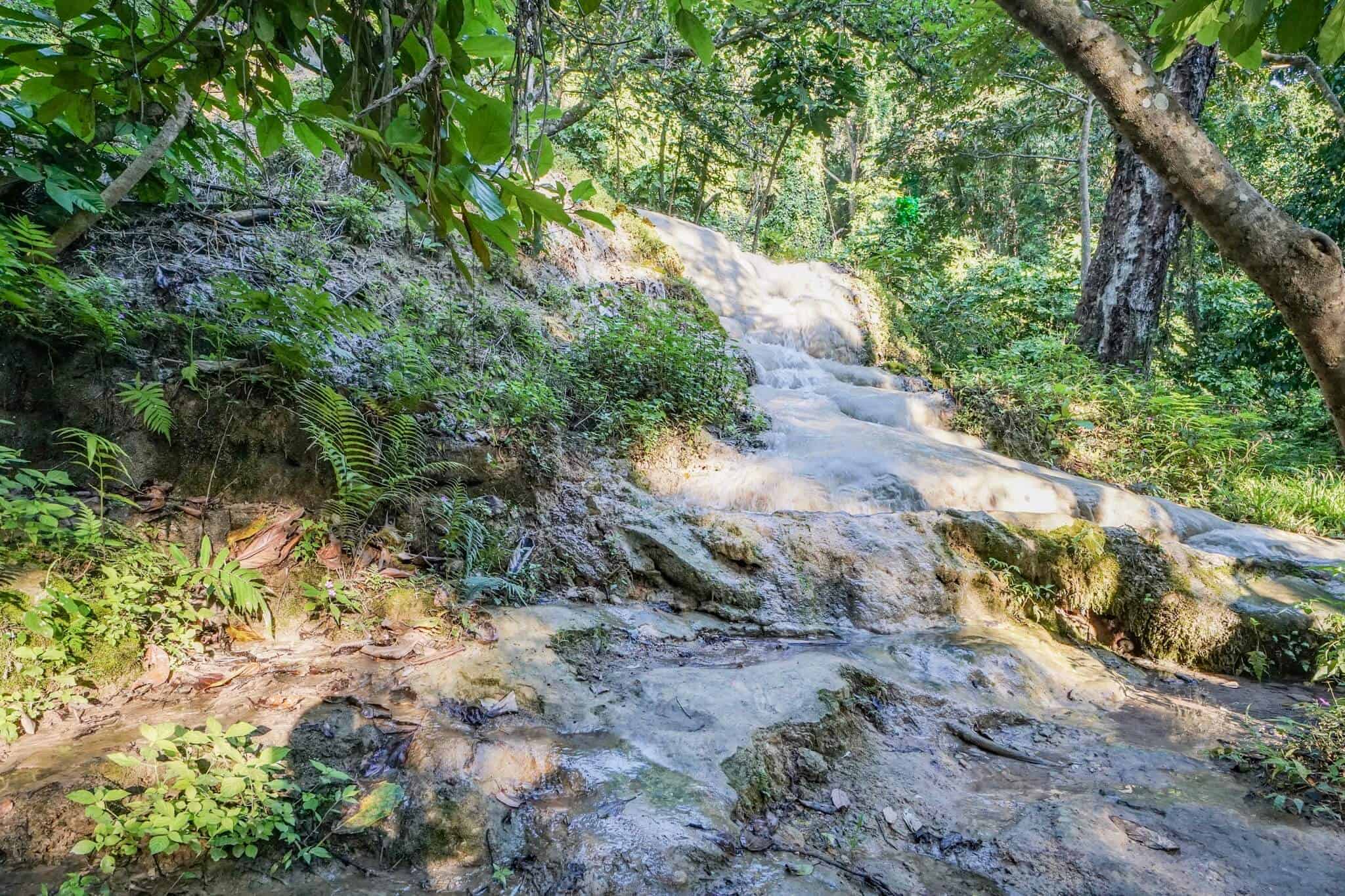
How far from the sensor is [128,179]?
3445mm

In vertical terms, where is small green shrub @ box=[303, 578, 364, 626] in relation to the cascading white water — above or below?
below

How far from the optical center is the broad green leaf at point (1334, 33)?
47.1 inches

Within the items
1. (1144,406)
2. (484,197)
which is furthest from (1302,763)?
(1144,406)

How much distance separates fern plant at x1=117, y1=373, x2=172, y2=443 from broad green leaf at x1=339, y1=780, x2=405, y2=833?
6.86 ft

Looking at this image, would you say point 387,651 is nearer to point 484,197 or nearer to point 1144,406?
point 484,197

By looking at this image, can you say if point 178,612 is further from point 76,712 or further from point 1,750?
point 1,750

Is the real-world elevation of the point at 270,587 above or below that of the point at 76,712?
above

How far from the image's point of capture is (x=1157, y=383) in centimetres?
821

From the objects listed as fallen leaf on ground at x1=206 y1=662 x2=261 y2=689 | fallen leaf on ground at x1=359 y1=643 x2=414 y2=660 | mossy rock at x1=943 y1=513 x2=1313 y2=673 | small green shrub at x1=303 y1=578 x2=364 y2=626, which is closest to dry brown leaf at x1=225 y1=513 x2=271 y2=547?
small green shrub at x1=303 y1=578 x2=364 y2=626

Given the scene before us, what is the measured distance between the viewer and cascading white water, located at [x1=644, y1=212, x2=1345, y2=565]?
19.1ft

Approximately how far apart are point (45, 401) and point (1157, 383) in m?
10.6

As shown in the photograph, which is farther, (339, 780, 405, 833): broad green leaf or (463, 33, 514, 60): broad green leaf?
(339, 780, 405, 833): broad green leaf

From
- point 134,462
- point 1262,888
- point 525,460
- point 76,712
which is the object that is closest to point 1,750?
point 76,712

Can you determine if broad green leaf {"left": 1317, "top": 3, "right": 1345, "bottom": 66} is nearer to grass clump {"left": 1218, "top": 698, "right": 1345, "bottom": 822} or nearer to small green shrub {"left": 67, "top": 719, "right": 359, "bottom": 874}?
grass clump {"left": 1218, "top": 698, "right": 1345, "bottom": 822}
